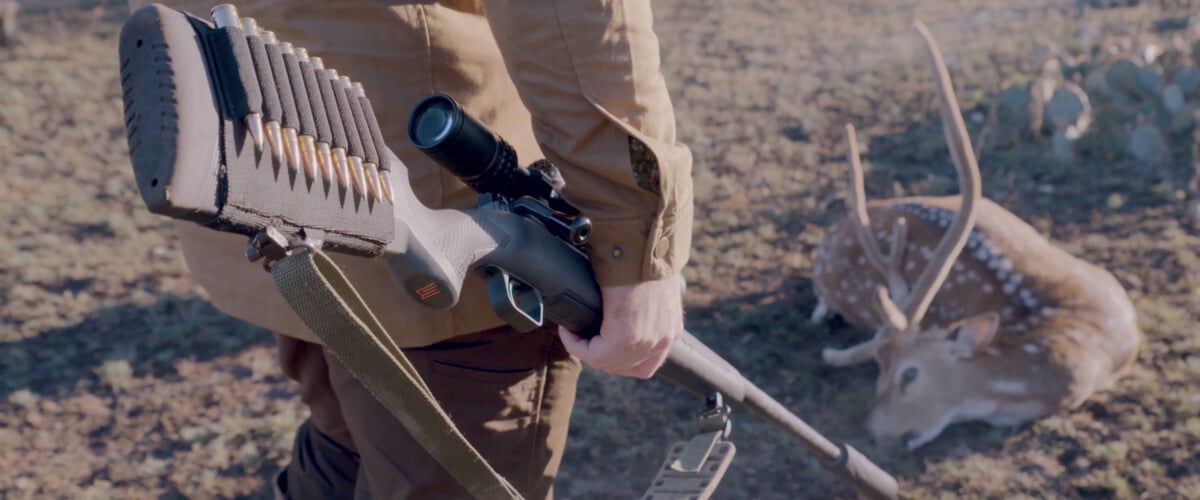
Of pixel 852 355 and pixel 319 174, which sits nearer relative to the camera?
pixel 319 174

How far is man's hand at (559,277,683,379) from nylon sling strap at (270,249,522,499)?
0.33 meters

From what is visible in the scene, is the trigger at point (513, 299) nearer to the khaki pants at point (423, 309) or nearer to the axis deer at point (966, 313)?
the khaki pants at point (423, 309)

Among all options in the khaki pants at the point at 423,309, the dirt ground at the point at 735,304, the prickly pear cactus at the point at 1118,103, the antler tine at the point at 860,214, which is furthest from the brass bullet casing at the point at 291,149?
the prickly pear cactus at the point at 1118,103

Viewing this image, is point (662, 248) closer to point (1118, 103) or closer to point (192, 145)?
point (192, 145)

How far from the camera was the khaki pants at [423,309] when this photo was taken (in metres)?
1.61

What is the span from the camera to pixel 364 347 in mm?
1173

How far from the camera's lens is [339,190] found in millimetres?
1170

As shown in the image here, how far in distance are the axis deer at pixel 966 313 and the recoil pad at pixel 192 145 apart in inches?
99.1

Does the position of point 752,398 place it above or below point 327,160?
below

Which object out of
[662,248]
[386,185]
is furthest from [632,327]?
[386,185]

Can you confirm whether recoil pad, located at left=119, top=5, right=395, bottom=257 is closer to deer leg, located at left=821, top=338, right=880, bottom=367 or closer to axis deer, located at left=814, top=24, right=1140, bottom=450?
axis deer, located at left=814, top=24, right=1140, bottom=450

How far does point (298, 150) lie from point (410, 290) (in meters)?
0.31

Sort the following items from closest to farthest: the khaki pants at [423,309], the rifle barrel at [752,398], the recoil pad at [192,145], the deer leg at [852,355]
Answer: the recoil pad at [192,145] → the khaki pants at [423,309] → the rifle barrel at [752,398] → the deer leg at [852,355]

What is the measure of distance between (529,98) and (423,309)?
43 cm
